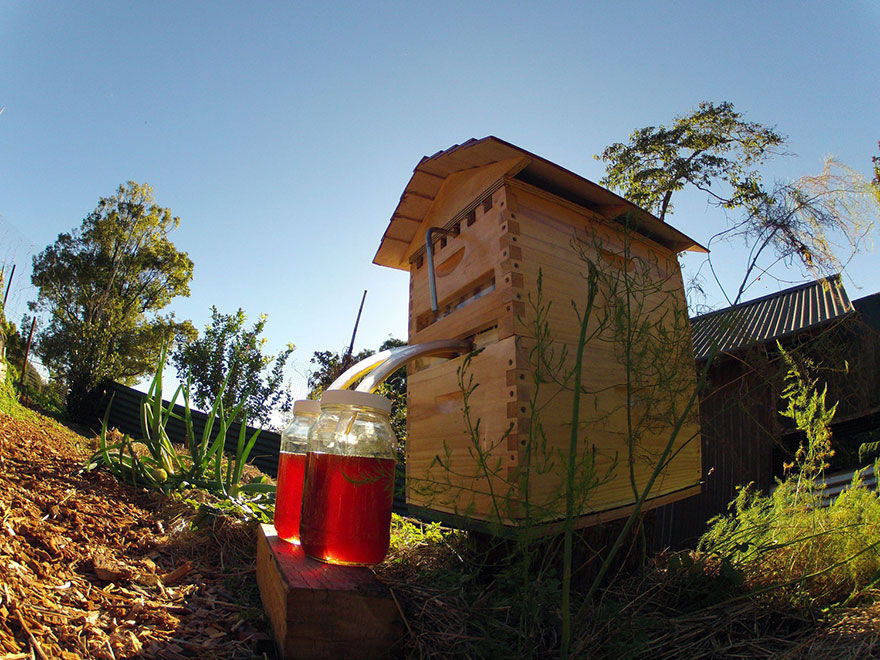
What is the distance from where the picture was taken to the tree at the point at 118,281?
18.4 meters

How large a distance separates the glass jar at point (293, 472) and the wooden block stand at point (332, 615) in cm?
52

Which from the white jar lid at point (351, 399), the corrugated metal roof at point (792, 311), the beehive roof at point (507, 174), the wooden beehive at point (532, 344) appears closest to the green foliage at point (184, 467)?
the wooden beehive at point (532, 344)

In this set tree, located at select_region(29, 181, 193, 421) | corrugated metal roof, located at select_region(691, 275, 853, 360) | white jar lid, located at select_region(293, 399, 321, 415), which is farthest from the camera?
tree, located at select_region(29, 181, 193, 421)

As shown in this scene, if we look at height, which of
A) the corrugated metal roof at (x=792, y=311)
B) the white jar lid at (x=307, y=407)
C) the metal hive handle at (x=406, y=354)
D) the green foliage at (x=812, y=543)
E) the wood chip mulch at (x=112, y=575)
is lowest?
the wood chip mulch at (x=112, y=575)

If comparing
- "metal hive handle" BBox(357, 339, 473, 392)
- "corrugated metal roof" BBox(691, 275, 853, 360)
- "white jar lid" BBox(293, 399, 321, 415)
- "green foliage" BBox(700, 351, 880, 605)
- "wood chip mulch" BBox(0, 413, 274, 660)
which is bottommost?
"wood chip mulch" BBox(0, 413, 274, 660)

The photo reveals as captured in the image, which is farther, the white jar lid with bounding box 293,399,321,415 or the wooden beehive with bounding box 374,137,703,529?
the white jar lid with bounding box 293,399,321,415

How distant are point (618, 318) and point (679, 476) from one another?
60.2 inches

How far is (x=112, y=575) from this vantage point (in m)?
1.81

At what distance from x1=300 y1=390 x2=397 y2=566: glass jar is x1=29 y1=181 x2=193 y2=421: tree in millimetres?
17952

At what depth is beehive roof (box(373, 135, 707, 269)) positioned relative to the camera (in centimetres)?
254

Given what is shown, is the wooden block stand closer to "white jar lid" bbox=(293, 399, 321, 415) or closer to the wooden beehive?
the wooden beehive

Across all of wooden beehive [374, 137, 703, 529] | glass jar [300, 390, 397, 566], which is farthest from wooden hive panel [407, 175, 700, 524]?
glass jar [300, 390, 397, 566]

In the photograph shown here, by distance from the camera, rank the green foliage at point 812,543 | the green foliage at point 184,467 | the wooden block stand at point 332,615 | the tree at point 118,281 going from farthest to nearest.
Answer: the tree at point 118,281 < the green foliage at point 184,467 < the green foliage at point 812,543 < the wooden block stand at point 332,615

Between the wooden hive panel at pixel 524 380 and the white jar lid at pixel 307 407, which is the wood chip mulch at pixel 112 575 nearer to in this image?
the white jar lid at pixel 307 407
